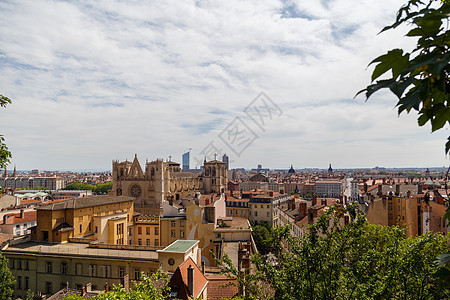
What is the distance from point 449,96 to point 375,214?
37.5 m

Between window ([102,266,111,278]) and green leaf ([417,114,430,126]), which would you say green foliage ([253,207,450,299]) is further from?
window ([102,266,111,278])

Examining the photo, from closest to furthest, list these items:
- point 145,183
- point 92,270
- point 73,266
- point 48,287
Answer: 1. point 92,270
2. point 73,266
3. point 48,287
4. point 145,183

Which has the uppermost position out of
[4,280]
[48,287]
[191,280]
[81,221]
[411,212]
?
[411,212]

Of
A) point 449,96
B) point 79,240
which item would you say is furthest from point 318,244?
point 79,240

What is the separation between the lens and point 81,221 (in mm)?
31203

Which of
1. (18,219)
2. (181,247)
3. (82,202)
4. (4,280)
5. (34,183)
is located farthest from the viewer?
(34,183)

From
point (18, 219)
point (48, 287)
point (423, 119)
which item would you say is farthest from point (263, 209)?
point (423, 119)

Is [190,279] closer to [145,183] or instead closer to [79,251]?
[79,251]

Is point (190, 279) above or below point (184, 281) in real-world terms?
above

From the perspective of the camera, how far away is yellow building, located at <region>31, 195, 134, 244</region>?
29.2m

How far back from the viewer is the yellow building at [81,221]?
29.2 m

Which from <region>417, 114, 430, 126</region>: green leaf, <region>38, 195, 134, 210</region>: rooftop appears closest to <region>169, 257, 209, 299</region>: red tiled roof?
<region>417, 114, 430, 126</region>: green leaf

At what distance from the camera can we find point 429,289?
716 centimetres

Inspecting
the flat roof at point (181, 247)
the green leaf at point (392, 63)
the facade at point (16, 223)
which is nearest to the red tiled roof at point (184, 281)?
the flat roof at point (181, 247)
